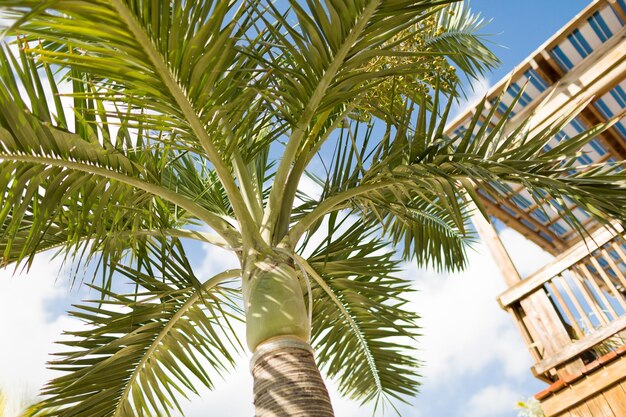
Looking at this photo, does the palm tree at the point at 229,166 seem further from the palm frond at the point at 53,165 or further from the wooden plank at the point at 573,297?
the wooden plank at the point at 573,297

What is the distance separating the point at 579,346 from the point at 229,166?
3.11 meters

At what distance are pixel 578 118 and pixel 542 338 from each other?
114 inches

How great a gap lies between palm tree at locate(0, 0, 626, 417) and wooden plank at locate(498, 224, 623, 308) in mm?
1626

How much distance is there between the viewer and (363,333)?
148 inches

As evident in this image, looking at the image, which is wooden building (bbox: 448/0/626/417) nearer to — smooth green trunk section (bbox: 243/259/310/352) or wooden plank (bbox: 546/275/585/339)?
wooden plank (bbox: 546/275/585/339)

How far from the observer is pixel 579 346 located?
435 centimetres

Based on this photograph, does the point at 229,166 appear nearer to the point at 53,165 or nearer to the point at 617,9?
the point at 53,165

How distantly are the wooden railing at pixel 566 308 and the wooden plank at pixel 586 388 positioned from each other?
18 centimetres

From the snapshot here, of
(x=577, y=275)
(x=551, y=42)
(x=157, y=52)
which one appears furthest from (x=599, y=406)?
(x=157, y=52)

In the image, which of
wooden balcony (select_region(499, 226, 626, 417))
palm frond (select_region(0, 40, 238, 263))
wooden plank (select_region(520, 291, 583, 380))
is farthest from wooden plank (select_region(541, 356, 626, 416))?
palm frond (select_region(0, 40, 238, 263))

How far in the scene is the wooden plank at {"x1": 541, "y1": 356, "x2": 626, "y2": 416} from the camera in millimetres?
4070

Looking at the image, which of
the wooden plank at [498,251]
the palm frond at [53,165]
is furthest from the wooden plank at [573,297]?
the palm frond at [53,165]

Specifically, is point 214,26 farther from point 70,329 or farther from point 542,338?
point 542,338

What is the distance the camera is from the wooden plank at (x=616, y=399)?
399cm
